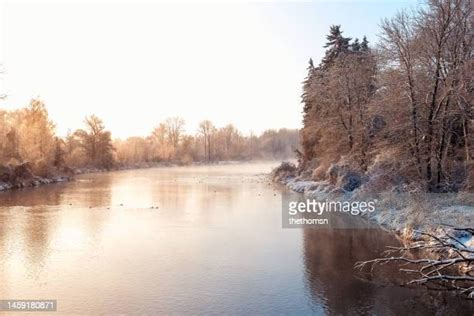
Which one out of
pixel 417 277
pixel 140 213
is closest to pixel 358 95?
pixel 140 213

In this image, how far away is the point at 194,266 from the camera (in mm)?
10969

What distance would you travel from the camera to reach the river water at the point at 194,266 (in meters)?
8.34

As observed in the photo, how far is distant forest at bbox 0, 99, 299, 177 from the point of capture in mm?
38094

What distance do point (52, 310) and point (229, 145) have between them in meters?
92.5

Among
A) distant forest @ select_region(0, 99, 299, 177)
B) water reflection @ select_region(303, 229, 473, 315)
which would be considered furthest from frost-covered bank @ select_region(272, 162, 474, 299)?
distant forest @ select_region(0, 99, 299, 177)

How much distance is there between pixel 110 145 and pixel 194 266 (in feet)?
178

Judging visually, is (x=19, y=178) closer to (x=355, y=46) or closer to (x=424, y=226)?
(x=355, y=46)

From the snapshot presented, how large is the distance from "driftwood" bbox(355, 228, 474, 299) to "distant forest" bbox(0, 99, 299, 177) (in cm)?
3188

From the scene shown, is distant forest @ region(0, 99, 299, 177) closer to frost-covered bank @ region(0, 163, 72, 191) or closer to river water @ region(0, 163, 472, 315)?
frost-covered bank @ region(0, 163, 72, 191)

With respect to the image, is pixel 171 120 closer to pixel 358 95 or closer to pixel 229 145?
pixel 229 145

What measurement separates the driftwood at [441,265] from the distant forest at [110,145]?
3188cm

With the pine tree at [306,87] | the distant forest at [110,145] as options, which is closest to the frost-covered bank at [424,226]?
the pine tree at [306,87]

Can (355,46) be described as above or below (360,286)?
above

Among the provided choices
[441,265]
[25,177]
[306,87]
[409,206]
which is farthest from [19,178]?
[441,265]
